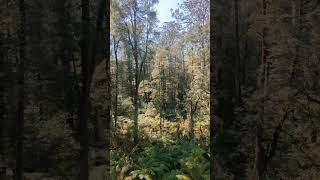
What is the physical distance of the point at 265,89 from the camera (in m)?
3.88

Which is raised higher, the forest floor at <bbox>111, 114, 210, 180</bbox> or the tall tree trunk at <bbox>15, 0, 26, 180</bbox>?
the tall tree trunk at <bbox>15, 0, 26, 180</bbox>

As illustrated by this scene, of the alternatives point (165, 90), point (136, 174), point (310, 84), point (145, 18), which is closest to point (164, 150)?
point (136, 174)

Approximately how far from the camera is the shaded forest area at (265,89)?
12.5 ft

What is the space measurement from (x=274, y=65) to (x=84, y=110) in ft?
6.61

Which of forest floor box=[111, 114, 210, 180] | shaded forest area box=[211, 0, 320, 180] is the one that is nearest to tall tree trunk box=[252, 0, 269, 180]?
shaded forest area box=[211, 0, 320, 180]

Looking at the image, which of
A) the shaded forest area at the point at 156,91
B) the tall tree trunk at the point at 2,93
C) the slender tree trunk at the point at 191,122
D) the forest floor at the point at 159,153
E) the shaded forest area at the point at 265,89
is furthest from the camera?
the slender tree trunk at the point at 191,122

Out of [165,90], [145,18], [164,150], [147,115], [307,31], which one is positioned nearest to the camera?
[307,31]

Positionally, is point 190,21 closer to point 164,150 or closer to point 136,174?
point 164,150

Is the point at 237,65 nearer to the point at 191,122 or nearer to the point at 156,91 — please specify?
the point at 191,122

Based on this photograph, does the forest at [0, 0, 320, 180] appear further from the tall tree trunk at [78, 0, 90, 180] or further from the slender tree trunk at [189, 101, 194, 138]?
the slender tree trunk at [189, 101, 194, 138]

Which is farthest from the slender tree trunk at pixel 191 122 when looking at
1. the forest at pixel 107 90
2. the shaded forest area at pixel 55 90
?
the shaded forest area at pixel 55 90

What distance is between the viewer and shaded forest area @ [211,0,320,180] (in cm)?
380

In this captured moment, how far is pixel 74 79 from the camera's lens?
400cm

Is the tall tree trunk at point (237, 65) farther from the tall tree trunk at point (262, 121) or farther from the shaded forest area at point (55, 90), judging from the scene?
the shaded forest area at point (55, 90)
